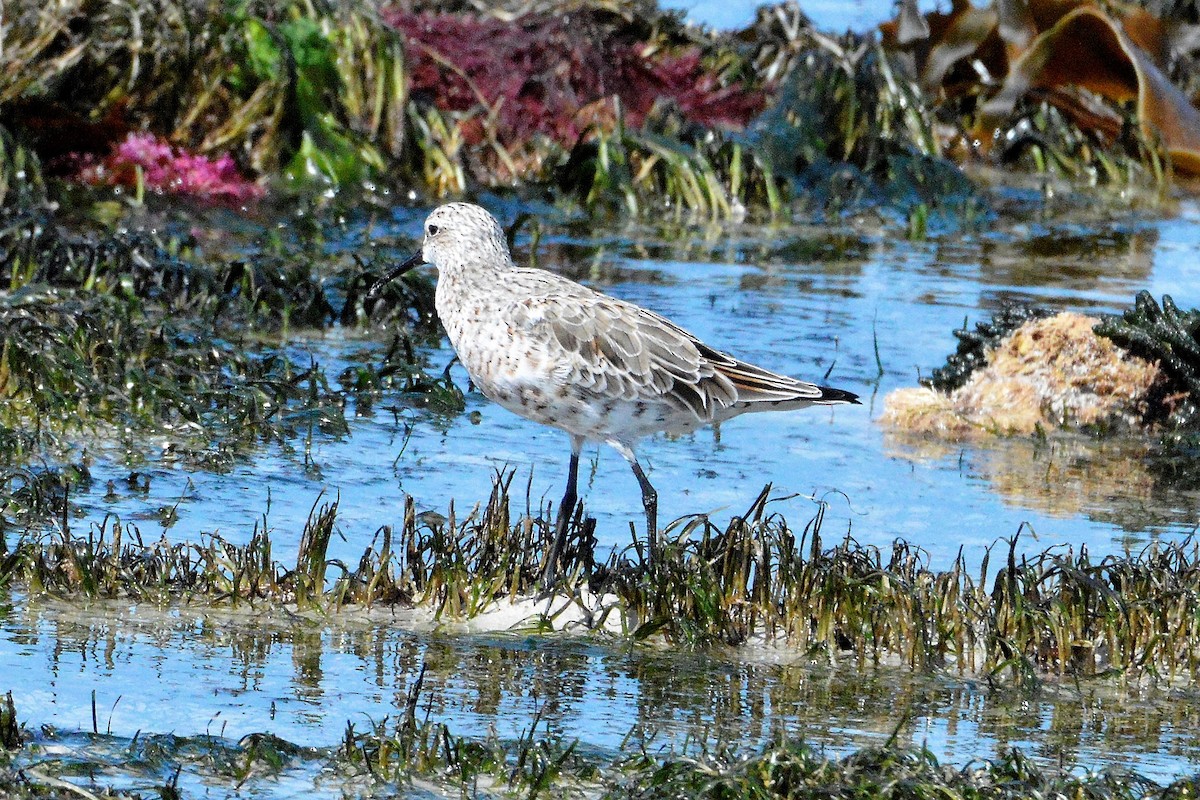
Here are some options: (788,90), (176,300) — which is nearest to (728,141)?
(788,90)

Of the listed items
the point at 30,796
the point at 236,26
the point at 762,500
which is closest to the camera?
the point at 30,796

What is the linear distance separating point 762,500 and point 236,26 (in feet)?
26.6

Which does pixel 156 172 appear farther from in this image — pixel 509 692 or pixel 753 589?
pixel 509 692

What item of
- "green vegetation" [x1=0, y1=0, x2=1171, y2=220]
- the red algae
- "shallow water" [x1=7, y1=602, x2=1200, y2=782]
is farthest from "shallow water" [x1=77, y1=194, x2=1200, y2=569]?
the red algae

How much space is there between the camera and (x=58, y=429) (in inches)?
302

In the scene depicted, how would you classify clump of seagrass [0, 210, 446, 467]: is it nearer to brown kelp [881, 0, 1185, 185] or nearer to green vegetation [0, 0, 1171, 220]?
green vegetation [0, 0, 1171, 220]

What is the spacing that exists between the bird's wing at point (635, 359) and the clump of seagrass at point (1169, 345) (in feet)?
8.79

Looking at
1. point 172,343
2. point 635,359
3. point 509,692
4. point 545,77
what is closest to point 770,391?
point 635,359

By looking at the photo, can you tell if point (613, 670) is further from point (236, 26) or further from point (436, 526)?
point (236, 26)

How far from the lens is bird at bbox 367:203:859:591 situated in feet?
21.0

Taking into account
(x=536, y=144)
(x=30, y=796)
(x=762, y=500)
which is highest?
(x=536, y=144)

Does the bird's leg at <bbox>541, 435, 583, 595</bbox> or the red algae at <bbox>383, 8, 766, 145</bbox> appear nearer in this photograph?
the bird's leg at <bbox>541, 435, 583, 595</bbox>

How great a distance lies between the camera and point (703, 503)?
24.5 feet

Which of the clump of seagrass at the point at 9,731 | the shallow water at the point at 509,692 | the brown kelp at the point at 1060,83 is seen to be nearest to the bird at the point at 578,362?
the shallow water at the point at 509,692
